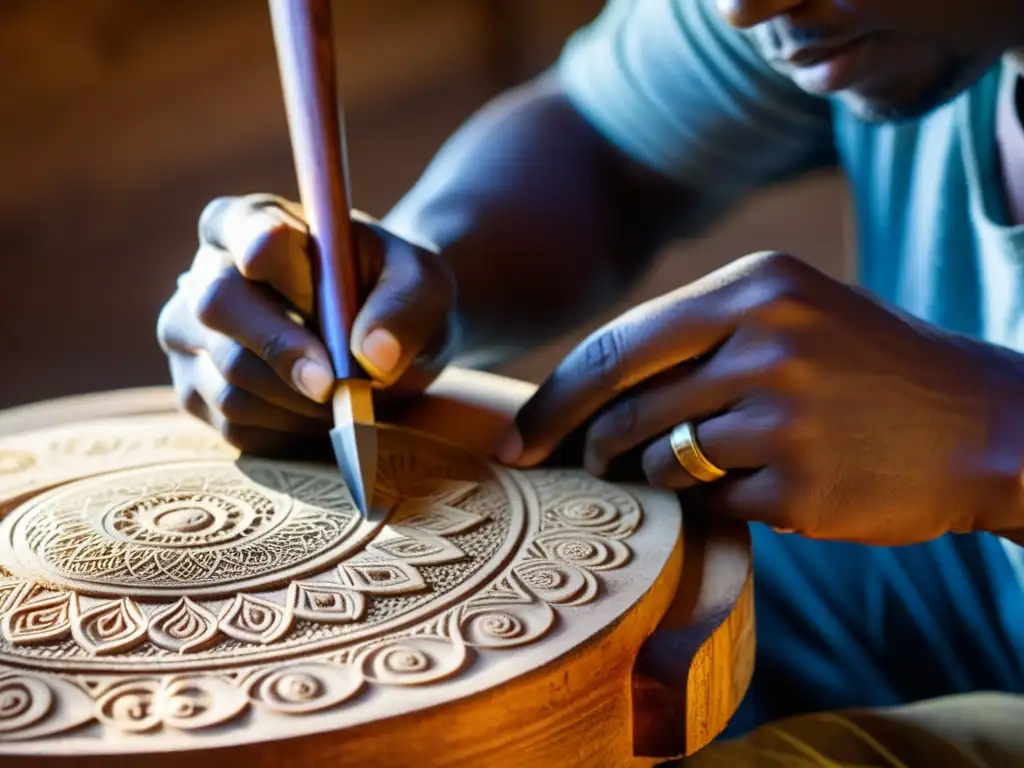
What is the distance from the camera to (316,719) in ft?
1.74

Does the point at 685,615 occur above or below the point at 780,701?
above

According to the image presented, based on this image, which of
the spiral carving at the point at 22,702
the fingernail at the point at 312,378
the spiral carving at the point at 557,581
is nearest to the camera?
the spiral carving at the point at 22,702

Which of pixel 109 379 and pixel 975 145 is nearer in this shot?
pixel 975 145

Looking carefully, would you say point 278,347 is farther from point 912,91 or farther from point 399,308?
point 912,91

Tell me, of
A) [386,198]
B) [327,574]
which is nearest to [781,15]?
[327,574]

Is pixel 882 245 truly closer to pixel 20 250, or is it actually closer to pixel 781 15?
pixel 781 15

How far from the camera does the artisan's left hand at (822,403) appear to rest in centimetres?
71

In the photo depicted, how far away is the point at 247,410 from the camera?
0.82m

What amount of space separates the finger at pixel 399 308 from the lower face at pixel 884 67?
0.31m

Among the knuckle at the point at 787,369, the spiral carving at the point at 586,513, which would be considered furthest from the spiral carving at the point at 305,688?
the knuckle at the point at 787,369

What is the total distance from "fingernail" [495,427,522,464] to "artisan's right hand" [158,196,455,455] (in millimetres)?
96

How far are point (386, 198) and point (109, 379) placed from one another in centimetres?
70

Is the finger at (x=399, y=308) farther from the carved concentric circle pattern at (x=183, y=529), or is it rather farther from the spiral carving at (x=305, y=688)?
the spiral carving at (x=305, y=688)

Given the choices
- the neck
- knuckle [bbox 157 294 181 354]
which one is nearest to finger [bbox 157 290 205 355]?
knuckle [bbox 157 294 181 354]
